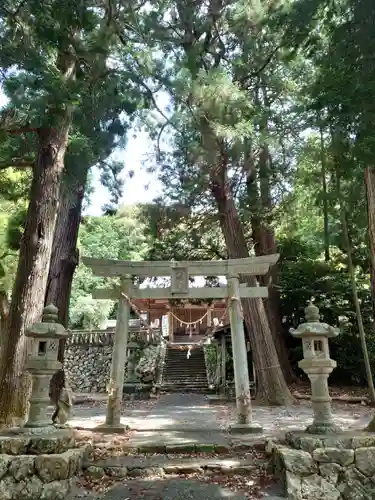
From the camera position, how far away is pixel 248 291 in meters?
7.66

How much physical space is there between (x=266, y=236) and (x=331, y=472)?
9139 mm

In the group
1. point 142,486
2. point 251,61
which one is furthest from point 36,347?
point 251,61

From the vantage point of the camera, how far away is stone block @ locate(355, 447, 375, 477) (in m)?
4.35

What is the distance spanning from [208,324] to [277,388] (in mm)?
11909

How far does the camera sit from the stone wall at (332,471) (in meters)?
4.28

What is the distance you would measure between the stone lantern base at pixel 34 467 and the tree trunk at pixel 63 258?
316 cm

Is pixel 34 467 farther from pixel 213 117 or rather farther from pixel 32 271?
pixel 213 117

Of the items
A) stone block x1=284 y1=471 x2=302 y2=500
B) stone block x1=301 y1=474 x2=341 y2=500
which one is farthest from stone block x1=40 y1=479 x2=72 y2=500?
stone block x1=301 y1=474 x2=341 y2=500

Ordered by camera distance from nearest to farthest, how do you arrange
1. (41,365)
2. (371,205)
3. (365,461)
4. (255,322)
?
(365,461)
(41,365)
(371,205)
(255,322)

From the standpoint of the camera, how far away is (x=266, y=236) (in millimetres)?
13008

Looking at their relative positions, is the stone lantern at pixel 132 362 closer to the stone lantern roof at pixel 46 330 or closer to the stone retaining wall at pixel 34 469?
the stone lantern roof at pixel 46 330

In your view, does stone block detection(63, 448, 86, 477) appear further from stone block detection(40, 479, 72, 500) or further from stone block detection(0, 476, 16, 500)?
stone block detection(0, 476, 16, 500)

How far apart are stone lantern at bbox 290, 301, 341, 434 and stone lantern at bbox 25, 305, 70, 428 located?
2.93 m

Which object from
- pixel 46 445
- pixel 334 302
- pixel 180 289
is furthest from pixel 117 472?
pixel 334 302
